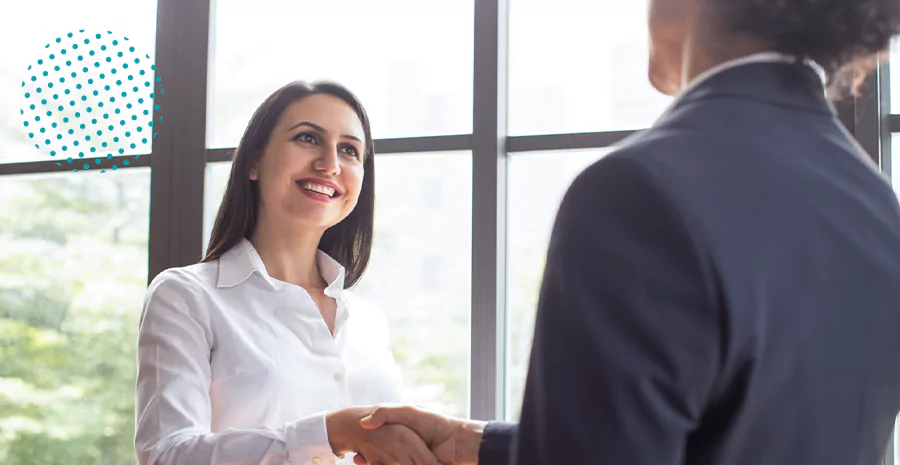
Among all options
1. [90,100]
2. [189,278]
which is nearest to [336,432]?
[189,278]

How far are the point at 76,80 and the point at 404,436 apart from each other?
6.95 ft

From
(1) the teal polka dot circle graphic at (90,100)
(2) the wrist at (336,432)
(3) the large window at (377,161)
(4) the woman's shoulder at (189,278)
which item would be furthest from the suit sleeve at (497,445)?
(1) the teal polka dot circle graphic at (90,100)

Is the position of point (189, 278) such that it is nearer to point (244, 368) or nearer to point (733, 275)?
point (244, 368)

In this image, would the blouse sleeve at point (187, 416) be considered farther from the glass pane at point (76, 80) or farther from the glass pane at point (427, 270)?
the glass pane at point (76, 80)

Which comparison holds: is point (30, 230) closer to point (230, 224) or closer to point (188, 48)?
point (188, 48)

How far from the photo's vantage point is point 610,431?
666 millimetres

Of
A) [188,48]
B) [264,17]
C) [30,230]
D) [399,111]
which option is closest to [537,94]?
[399,111]

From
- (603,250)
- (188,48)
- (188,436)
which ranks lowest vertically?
(188,436)

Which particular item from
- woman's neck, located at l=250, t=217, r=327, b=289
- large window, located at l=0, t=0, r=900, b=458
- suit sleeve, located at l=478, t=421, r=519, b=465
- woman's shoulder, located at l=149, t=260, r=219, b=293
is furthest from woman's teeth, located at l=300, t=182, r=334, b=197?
suit sleeve, located at l=478, t=421, r=519, b=465

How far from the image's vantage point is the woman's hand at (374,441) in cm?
171

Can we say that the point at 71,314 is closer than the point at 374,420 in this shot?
No

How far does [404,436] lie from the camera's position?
A: 1730 millimetres

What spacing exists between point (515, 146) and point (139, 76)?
4.51 feet

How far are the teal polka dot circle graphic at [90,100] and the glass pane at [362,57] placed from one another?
0.27 m
